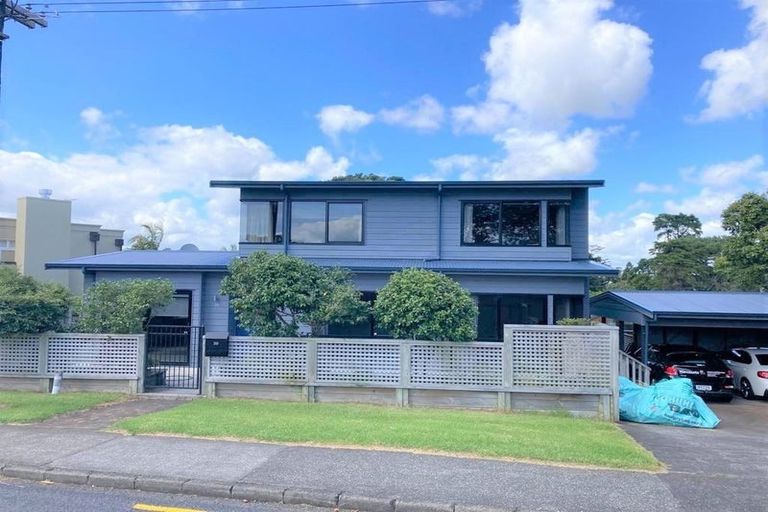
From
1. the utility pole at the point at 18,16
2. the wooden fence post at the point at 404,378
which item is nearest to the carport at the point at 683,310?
the wooden fence post at the point at 404,378

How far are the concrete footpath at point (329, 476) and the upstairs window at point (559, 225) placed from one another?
1105 centimetres

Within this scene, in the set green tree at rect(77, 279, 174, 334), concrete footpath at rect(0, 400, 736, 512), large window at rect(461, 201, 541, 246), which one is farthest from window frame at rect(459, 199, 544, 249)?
concrete footpath at rect(0, 400, 736, 512)

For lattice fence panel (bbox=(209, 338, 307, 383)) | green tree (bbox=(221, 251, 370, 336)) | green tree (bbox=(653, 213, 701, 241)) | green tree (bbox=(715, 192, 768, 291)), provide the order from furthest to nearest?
1. green tree (bbox=(653, 213, 701, 241))
2. green tree (bbox=(715, 192, 768, 291))
3. green tree (bbox=(221, 251, 370, 336))
4. lattice fence panel (bbox=(209, 338, 307, 383))

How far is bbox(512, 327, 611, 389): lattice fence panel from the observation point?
10211mm

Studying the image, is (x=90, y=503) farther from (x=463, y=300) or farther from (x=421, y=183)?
(x=421, y=183)

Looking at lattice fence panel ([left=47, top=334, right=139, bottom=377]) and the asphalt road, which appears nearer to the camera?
the asphalt road

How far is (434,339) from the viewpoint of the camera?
10.7m

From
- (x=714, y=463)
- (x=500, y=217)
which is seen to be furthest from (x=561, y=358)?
(x=500, y=217)

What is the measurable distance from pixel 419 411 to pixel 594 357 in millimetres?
3543

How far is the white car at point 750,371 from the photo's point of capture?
50.5 feet

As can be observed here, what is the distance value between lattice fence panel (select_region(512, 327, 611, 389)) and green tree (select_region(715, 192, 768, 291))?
564 inches

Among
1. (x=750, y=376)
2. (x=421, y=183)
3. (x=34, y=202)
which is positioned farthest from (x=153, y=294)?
(x=34, y=202)

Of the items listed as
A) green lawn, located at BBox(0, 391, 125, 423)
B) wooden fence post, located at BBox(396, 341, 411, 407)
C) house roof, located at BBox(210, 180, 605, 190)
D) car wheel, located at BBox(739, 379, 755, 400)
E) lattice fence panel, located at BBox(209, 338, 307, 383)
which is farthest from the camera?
house roof, located at BBox(210, 180, 605, 190)

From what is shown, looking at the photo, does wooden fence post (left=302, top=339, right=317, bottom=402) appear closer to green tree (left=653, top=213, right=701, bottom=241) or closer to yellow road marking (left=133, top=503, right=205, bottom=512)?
yellow road marking (left=133, top=503, right=205, bottom=512)
